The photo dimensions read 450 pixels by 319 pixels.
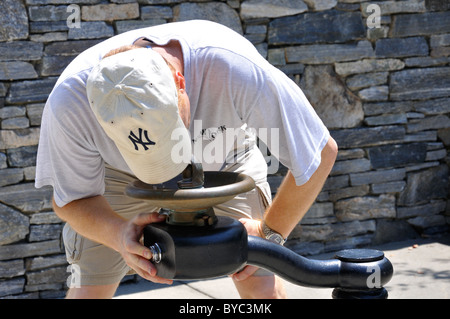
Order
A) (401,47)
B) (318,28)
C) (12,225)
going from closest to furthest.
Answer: (12,225)
(318,28)
(401,47)

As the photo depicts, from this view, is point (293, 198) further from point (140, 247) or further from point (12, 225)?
point (12, 225)

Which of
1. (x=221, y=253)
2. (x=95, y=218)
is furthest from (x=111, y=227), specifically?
(x=221, y=253)

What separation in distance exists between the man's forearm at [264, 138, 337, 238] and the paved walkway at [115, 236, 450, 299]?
201 cm

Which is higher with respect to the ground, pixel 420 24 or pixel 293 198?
pixel 420 24

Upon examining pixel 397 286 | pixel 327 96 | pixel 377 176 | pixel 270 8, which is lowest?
pixel 397 286

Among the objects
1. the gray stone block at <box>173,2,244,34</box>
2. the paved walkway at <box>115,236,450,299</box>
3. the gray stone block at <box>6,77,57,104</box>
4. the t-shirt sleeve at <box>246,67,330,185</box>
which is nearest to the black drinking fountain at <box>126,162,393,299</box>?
the t-shirt sleeve at <box>246,67,330,185</box>

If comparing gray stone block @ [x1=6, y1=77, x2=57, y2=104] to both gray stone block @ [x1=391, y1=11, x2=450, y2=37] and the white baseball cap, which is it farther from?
the white baseball cap

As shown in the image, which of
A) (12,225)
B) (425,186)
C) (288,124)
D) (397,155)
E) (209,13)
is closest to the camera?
(288,124)

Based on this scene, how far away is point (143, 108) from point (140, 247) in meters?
0.31

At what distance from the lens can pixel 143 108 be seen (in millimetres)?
1427

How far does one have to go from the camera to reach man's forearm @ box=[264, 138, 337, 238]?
2.06m
